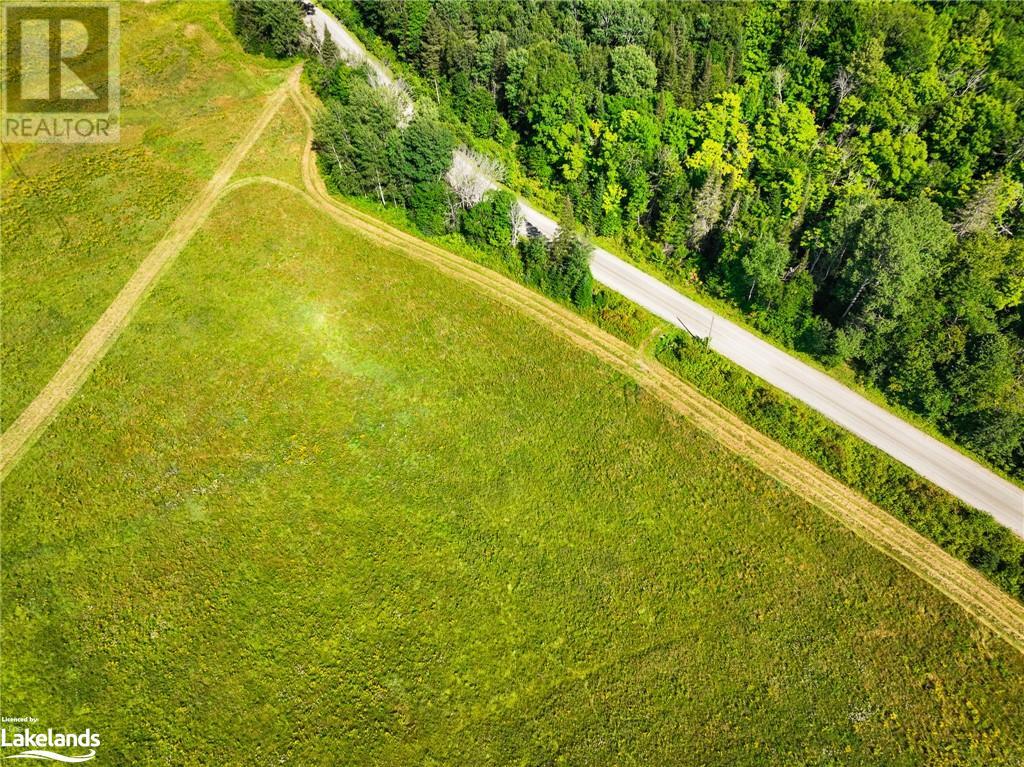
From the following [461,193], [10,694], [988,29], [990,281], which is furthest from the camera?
[988,29]

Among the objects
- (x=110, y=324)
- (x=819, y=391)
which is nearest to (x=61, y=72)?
(x=110, y=324)

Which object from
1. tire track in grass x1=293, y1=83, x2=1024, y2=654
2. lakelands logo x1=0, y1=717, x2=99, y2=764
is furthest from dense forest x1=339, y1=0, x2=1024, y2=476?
lakelands logo x1=0, y1=717, x2=99, y2=764

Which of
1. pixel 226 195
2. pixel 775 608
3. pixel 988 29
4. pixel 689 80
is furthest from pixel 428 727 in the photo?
pixel 988 29

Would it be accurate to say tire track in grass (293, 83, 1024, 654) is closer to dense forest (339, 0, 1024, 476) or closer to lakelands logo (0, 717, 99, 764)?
dense forest (339, 0, 1024, 476)

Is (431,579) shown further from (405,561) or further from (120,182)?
(120,182)

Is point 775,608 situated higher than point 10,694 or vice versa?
point 775,608

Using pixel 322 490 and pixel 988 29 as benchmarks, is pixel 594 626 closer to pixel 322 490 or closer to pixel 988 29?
pixel 322 490
